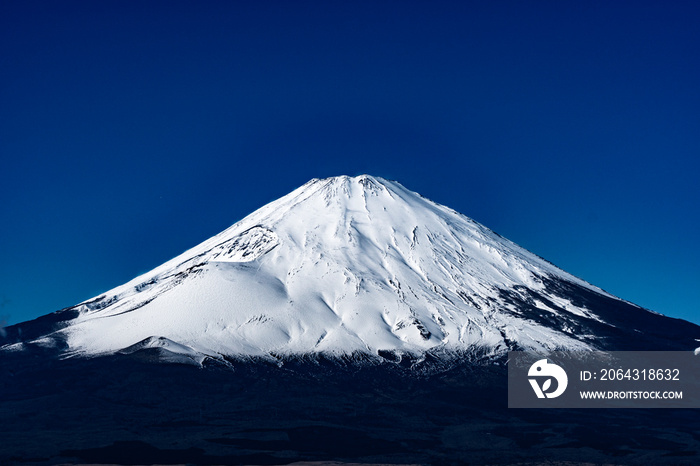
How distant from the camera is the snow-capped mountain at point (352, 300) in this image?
353 feet

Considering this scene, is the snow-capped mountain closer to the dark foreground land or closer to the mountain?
the mountain

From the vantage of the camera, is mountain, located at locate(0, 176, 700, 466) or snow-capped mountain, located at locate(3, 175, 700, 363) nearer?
mountain, located at locate(0, 176, 700, 466)

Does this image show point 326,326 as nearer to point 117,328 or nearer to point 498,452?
point 117,328

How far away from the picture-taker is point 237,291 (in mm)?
116625

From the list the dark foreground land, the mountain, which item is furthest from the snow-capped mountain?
Result: the dark foreground land

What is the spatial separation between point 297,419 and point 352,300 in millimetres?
38296

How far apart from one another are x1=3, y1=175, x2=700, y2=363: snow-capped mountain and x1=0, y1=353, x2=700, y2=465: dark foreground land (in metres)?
6.72

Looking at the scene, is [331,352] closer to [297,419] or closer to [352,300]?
[352,300]

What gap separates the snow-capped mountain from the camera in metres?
108

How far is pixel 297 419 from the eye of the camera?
271 feet

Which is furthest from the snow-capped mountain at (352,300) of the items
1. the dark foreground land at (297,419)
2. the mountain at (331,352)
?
the dark foreground land at (297,419)

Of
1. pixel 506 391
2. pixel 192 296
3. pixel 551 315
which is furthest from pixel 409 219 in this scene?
pixel 506 391

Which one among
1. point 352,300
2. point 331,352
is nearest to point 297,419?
point 331,352

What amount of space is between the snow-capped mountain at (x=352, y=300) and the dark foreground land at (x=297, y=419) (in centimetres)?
672
